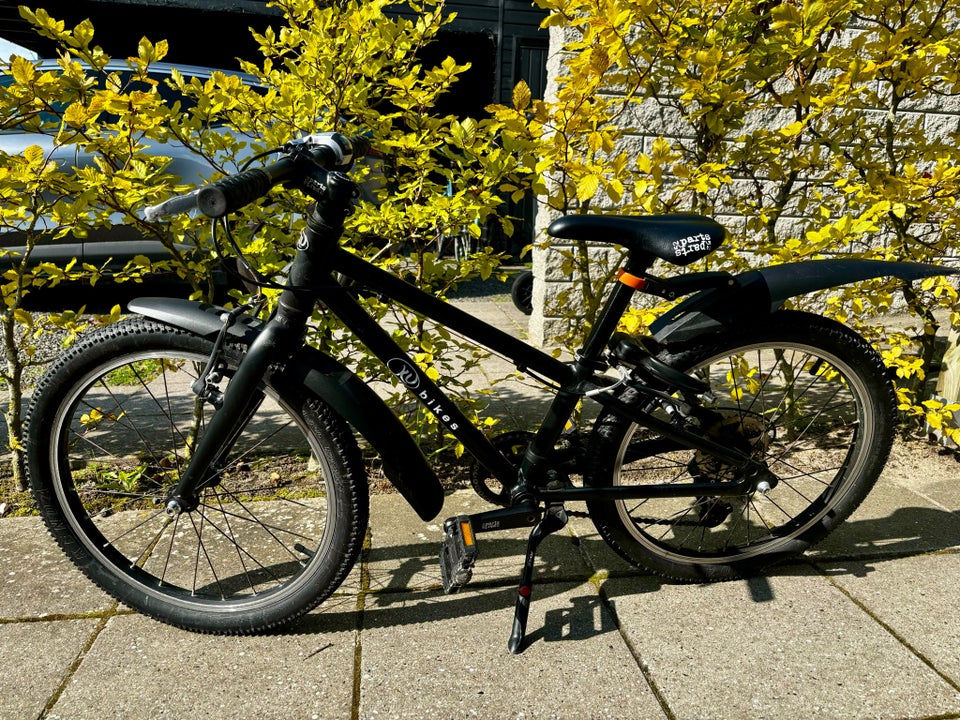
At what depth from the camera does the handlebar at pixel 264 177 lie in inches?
61.3

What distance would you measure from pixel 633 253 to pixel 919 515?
183 centimetres

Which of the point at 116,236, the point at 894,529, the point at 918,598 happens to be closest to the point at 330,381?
the point at 918,598

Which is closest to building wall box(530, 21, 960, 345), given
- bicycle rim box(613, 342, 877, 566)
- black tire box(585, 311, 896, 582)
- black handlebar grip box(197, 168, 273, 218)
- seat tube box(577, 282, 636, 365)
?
bicycle rim box(613, 342, 877, 566)

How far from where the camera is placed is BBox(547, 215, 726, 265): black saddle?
6.32ft

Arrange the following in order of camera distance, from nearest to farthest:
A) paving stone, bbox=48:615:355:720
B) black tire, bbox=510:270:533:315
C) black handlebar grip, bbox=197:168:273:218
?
black handlebar grip, bbox=197:168:273:218, paving stone, bbox=48:615:355:720, black tire, bbox=510:270:533:315

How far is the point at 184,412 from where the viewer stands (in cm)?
372

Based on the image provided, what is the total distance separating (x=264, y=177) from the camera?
168 centimetres

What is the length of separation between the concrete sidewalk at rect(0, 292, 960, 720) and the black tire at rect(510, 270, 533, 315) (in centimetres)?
361

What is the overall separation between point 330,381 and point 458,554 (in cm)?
67

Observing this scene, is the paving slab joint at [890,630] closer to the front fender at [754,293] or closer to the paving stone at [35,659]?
the front fender at [754,293]

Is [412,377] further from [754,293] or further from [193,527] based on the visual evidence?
[193,527]

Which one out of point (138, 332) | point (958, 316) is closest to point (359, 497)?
point (138, 332)

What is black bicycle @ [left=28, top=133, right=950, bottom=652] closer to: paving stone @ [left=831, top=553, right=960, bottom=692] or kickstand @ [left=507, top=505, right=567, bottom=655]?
kickstand @ [left=507, top=505, right=567, bottom=655]

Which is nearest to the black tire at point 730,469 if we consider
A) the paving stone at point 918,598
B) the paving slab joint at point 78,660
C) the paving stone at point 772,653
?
the paving stone at point 772,653
